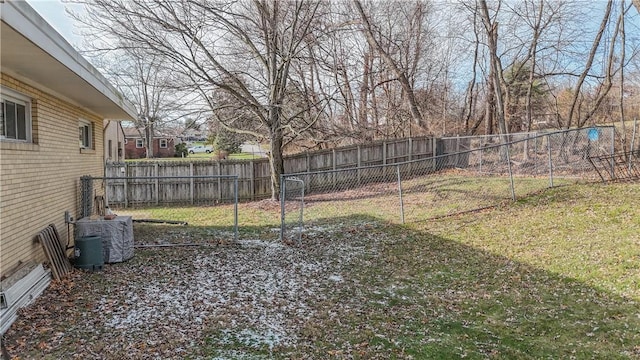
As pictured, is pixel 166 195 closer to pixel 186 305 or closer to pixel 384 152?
pixel 384 152

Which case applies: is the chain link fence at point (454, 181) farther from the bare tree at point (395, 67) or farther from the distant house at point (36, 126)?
the distant house at point (36, 126)

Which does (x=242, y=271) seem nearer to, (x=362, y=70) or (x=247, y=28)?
(x=247, y=28)

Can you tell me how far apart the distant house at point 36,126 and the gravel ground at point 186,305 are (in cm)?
98

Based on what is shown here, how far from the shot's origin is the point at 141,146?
43.4 meters

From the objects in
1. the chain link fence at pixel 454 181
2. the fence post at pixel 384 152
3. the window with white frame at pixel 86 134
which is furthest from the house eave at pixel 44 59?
the fence post at pixel 384 152

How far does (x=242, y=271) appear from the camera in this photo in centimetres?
664

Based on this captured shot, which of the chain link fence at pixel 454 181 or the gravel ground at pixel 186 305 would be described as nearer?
the gravel ground at pixel 186 305

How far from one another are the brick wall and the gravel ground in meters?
0.86

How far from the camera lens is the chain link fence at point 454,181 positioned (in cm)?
1049

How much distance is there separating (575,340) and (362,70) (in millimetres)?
14364

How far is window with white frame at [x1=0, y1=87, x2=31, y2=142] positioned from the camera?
5.11 metres

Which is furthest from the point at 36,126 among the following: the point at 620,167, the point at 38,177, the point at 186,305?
the point at 620,167

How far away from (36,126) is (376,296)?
568 centimetres

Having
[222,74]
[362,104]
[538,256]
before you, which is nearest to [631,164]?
[538,256]
